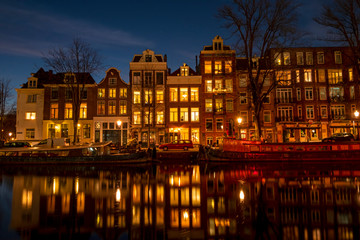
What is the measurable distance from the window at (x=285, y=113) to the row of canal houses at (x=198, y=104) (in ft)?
0.55

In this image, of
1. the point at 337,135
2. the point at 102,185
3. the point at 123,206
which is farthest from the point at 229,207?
the point at 337,135

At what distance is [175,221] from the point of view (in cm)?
→ 877

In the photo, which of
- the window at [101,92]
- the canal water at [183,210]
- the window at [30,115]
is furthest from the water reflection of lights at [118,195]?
the window at [30,115]

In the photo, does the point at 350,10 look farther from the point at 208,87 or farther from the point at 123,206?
the point at 123,206

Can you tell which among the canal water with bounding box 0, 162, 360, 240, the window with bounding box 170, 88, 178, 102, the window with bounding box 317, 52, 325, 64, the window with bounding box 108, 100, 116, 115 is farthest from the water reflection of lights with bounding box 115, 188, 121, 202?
the window with bounding box 317, 52, 325, 64

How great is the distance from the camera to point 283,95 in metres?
45.5

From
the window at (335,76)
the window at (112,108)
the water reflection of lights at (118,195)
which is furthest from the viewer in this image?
the window at (335,76)

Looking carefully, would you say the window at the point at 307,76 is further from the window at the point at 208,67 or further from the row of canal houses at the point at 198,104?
the window at the point at 208,67

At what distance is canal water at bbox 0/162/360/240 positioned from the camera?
25.4 ft

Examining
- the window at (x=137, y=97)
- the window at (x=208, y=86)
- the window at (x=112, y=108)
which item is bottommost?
the window at (x=112, y=108)

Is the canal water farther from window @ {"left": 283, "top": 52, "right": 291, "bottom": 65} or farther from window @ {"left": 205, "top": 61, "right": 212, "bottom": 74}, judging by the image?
window @ {"left": 283, "top": 52, "right": 291, "bottom": 65}

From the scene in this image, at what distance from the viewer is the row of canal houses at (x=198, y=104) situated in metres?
44.4

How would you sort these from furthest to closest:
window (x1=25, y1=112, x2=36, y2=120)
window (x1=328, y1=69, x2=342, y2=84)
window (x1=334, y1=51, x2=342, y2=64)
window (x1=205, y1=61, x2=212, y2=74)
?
window (x1=205, y1=61, x2=212, y2=74)
window (x1=25, y1=112, x2=36, y2=120)
window (x1=334, y1=51, x2=342, y2=64)
window (x1=328, y1=69, x2=342, y2=84)

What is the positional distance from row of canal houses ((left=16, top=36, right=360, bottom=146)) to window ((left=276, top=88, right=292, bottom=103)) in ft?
0.57
